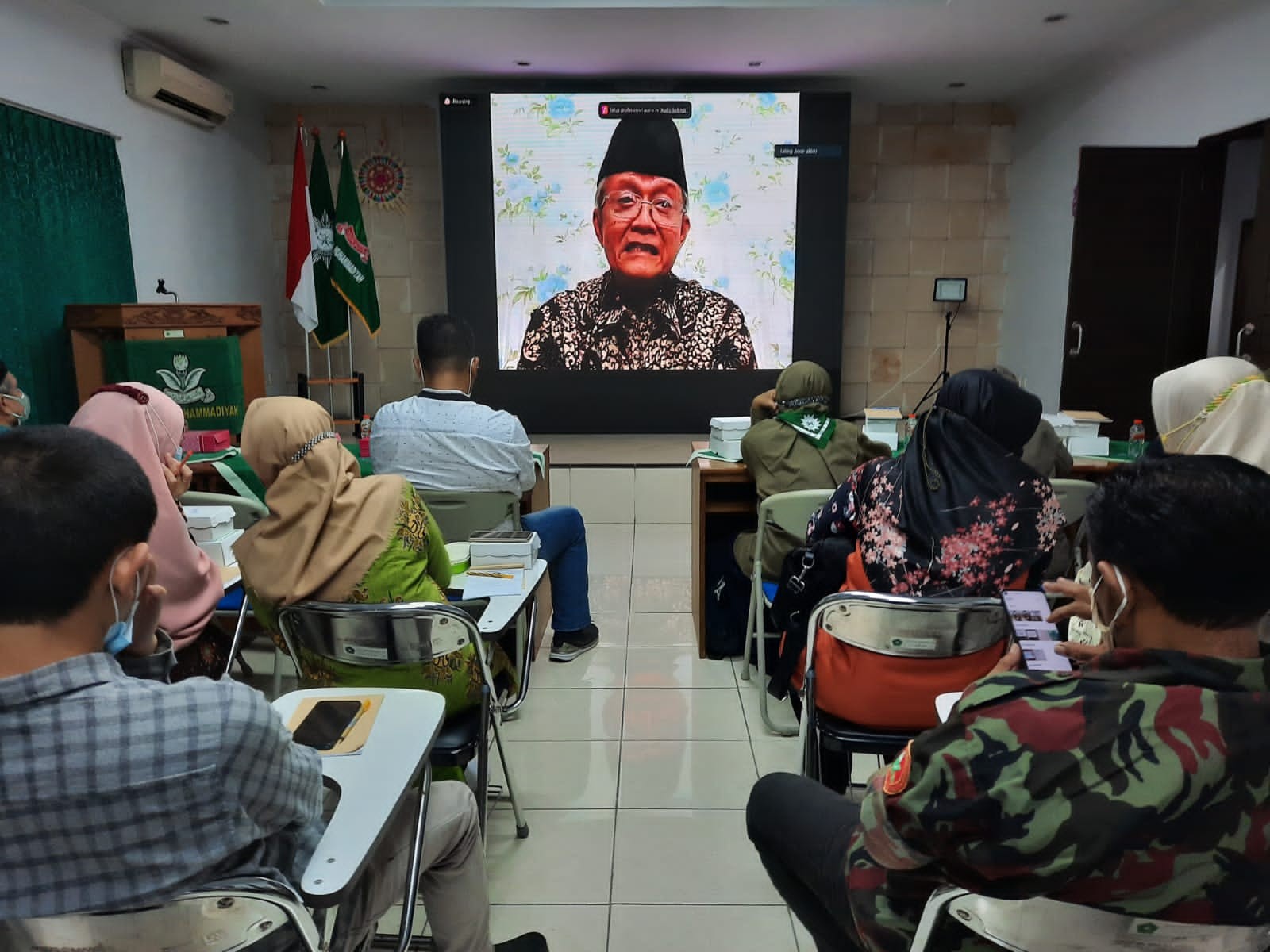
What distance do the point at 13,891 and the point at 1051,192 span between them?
6572 millimetres

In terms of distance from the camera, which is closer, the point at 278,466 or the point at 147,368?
the point at 278,466

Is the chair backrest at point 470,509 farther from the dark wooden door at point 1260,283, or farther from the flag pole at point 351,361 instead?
the dark wooden door at point 1260,283

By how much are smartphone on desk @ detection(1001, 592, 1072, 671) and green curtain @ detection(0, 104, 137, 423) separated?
4318 millimetres

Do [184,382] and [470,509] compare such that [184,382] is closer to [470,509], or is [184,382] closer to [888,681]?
[470,509]

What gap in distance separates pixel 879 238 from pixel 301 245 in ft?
14.3

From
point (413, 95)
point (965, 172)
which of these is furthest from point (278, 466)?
point (965, 172)

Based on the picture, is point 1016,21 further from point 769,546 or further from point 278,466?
point 278,466

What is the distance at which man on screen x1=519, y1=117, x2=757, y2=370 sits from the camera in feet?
19.5

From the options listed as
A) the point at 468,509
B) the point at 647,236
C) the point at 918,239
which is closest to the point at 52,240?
the point at 468,509

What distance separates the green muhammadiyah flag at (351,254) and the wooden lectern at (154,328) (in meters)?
1.58

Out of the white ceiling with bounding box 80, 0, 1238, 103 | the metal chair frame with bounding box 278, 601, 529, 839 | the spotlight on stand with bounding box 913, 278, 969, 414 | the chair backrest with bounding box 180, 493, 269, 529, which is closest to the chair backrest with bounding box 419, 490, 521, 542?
the chair backrest with bounding box 180, 493, 269, 529

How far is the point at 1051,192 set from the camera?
5.82 meters

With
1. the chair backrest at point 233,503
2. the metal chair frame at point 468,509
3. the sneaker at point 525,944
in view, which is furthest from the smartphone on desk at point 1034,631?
the chair backrest at point 233,503

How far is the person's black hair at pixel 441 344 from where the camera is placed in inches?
106
